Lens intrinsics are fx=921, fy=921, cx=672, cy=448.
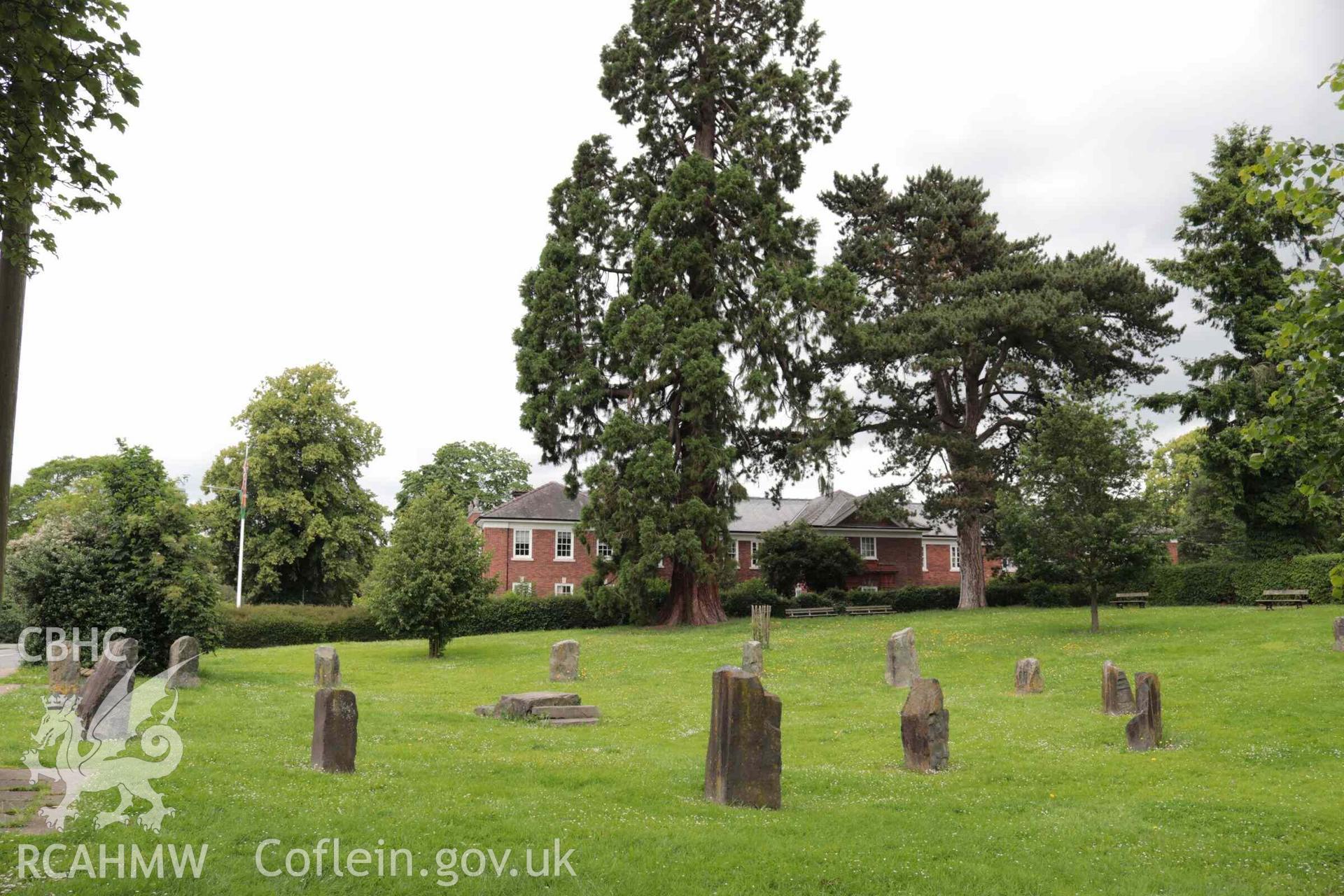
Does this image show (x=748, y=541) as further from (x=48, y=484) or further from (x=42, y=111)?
(x=42, y=111)

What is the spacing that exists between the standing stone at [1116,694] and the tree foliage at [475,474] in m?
55.7

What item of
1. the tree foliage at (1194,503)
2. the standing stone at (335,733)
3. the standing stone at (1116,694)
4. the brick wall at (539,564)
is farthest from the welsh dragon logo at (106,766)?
the brick wall at (539,564)

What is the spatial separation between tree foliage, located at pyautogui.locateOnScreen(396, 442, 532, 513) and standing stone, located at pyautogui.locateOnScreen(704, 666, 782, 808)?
2344 inches

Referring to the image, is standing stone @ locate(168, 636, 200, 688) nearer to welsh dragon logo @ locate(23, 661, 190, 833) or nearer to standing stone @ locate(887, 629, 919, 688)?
welsh dragon logo @ locate(23, 661, 190, 833)

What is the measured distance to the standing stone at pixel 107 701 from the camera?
472 inches

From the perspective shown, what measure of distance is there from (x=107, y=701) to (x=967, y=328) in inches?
1337

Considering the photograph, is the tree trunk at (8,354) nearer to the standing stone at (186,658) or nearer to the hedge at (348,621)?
the standing stone at (186,658)

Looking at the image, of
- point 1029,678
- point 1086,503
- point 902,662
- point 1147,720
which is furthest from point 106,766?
point 1086,503

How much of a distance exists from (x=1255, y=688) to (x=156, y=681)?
19899 mm

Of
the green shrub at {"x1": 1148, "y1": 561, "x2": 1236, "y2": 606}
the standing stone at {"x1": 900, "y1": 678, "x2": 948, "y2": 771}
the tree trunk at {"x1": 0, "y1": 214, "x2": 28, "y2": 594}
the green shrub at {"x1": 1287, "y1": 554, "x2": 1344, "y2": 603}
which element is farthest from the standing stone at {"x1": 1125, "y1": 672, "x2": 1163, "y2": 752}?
the green shrub at {"x1": 1148, "y1": 561, "x2": 1236, "y2": 606}

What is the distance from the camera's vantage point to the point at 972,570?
4347cm

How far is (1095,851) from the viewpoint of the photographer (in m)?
9.33

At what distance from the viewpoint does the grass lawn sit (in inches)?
320

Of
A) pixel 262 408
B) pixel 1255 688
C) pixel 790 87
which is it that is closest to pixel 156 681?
pixel 1255 688
